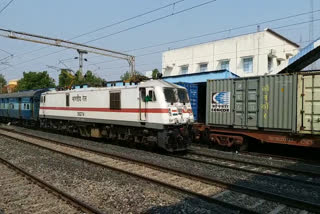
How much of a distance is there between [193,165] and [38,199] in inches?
213

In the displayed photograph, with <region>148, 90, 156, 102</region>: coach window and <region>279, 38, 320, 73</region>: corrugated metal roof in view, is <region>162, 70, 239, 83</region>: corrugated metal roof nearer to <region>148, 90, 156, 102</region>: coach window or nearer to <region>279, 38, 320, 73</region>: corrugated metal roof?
<region>279, 38, 320, 73</region>: corrugated metal roof

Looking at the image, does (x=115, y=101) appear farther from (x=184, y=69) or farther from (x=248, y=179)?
(x=184, y=69)

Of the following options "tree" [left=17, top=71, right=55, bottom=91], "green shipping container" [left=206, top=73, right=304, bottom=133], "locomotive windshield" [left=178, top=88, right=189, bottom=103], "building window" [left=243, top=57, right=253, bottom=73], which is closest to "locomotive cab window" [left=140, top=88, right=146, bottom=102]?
"locomotive windshield" [left=178, top=88, right=189, bottom=103]

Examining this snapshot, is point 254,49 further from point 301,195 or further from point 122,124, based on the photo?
point 301,195

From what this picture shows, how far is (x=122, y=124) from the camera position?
1307cm

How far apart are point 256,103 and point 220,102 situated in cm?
186

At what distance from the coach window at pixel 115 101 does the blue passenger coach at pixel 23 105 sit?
10812 mm

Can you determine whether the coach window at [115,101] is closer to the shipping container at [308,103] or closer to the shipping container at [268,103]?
the shipping container at [268,103]

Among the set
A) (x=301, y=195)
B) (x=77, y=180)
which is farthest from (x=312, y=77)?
(x=77, y=180)

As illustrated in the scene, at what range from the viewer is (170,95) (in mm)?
11742

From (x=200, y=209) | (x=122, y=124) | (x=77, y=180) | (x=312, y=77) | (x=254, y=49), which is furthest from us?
(x=254, y=49)

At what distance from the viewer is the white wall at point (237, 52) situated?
25.5 metres

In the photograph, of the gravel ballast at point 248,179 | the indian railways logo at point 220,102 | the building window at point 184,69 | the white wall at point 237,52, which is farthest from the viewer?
the building window at point 184,69

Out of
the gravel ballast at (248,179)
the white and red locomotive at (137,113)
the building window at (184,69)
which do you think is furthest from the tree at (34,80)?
the gravel ballast at (248,179)
